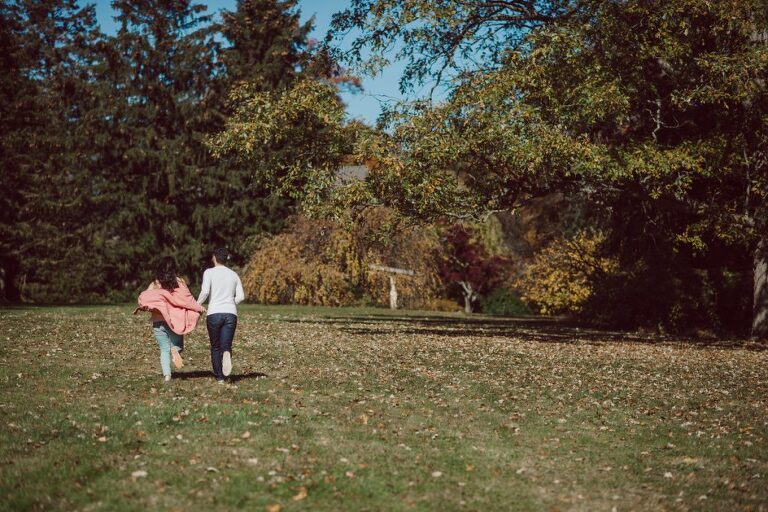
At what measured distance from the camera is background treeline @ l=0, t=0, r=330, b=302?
44781 millimetres

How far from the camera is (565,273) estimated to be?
3716 centimetres

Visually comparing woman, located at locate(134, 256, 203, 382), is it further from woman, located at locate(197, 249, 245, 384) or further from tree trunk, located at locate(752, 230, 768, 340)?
tree trunk, located at locate(752, 230, 768, 340)

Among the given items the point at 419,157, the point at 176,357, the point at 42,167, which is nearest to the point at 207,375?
the point at 176,357

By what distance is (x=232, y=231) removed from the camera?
47.2 meters

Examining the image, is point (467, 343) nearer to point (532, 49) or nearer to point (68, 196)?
point (532, 49)

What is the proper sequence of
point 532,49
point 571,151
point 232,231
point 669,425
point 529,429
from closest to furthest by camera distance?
point 529,429, point 669,425, point 571,151, point 532,49, point 232,231

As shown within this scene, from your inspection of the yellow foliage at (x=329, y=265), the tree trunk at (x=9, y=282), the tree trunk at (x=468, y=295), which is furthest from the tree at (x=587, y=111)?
the tree trunk at (x=468, y=295)

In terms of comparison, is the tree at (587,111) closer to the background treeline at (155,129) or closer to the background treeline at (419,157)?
the background treeline at (419,157)

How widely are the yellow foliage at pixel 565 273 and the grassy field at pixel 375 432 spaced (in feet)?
59.6

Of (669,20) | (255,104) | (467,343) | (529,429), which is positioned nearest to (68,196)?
(255,104)

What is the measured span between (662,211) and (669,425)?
14950 millimetres

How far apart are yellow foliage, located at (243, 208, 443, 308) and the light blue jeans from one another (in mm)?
28346

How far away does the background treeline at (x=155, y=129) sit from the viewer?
147ft

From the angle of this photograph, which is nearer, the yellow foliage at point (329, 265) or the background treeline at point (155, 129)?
the yellow foliage at point (329, 265)
